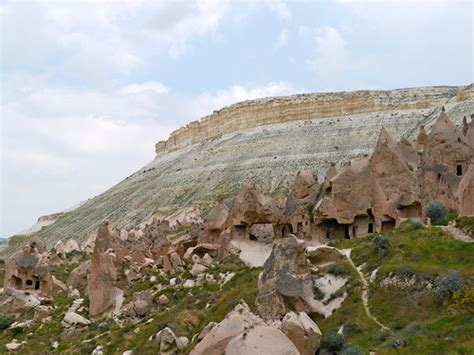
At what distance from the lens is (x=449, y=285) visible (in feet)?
59.4

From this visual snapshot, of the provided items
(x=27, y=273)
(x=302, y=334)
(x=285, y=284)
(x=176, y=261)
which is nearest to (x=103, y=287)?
(x=176, y=261)

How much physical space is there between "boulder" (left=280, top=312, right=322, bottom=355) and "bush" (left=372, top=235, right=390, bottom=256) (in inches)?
311

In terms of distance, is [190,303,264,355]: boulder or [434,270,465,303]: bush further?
[434,270,465,303]: bush

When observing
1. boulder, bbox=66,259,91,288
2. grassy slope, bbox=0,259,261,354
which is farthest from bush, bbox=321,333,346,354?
boulder, bbox=66,259,91,288

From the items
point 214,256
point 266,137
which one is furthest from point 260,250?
point 266,137

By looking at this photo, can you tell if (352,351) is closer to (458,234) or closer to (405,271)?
(405,271)

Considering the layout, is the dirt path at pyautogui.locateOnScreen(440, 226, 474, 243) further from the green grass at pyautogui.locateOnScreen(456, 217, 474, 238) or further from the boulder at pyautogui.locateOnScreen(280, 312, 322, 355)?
the boulder at pyautogui.locateOnScreen(280, 312, 322, 355)

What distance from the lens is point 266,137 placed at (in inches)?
3799

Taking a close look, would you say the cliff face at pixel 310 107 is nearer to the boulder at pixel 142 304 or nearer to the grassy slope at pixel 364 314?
the grassy slope at pixel 364 314

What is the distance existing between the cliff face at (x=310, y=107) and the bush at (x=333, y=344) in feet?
238

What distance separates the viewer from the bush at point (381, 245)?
2262cm

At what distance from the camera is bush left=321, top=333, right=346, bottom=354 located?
15586 millimetres

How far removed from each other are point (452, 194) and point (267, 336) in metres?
17.0

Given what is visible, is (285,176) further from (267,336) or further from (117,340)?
(267,336)
